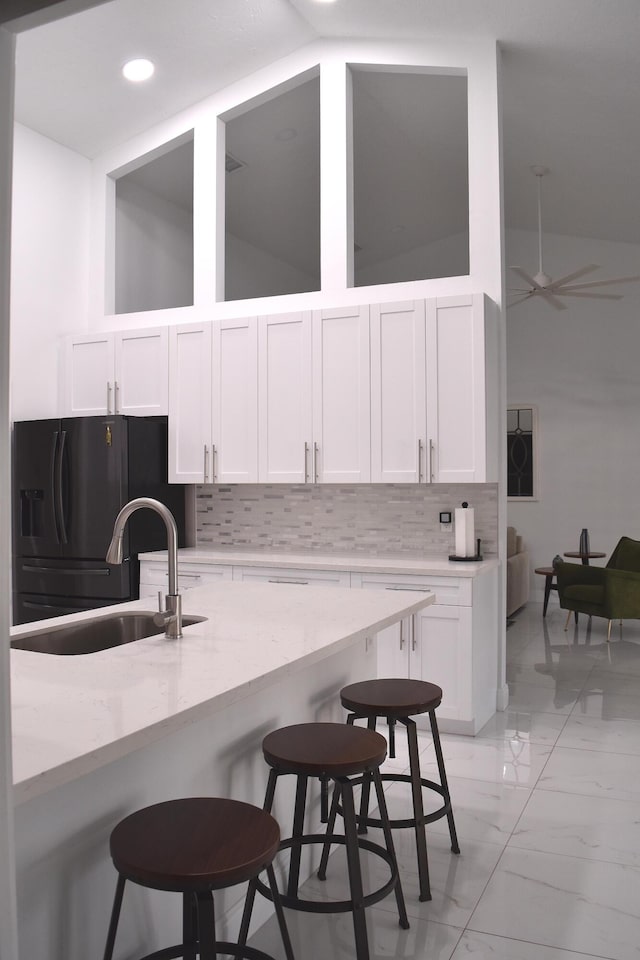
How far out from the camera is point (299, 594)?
3121 millimetres

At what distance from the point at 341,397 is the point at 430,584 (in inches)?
51.2

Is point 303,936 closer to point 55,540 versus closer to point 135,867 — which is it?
point 135,867

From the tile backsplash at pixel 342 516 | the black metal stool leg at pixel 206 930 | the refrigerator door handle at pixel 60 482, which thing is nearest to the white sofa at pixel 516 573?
the tile backsplash at pixel 342 516

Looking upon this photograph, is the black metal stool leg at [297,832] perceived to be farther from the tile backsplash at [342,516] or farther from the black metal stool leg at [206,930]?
the tile backsplash at [342,516]

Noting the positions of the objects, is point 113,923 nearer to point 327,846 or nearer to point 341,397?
point 327,846

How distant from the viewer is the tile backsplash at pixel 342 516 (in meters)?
4.98

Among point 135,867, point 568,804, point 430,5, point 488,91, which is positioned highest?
point 430,5

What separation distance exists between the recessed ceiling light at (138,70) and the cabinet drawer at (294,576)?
10.6 ft

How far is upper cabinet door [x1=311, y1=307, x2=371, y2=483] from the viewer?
4812 mm

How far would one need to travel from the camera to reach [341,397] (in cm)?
488

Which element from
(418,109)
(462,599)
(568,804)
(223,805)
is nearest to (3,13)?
(223,805)

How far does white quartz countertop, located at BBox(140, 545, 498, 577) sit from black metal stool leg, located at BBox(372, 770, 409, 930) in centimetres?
205

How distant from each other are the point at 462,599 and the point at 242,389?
2012 mm

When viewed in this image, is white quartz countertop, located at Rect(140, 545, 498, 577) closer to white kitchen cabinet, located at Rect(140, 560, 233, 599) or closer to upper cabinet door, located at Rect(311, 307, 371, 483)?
white kitchen cabinet, located at Rect(140, 560, 233, 599)
